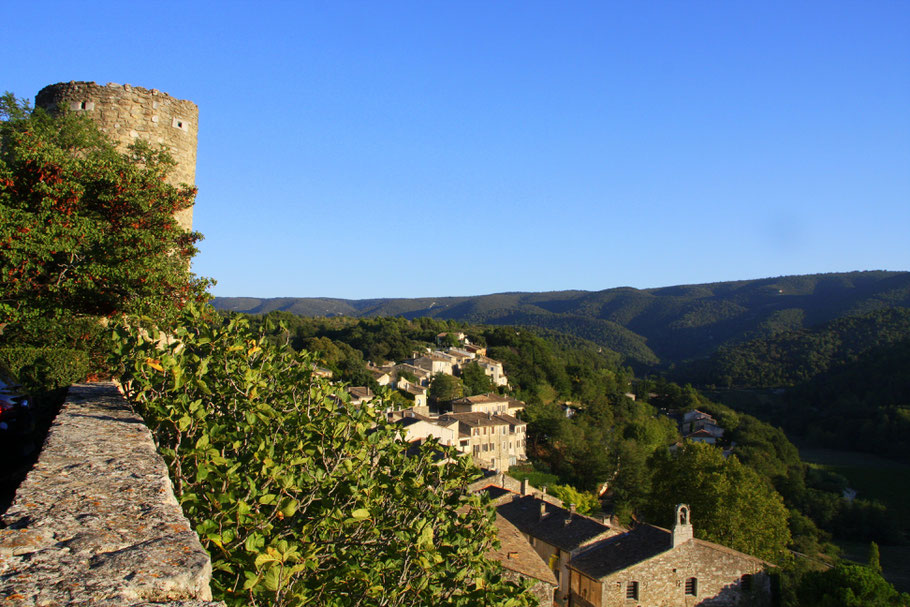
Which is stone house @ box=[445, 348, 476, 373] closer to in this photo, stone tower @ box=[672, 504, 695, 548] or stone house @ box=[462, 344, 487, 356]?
stone house @ box=[462, 344, 487, 356]

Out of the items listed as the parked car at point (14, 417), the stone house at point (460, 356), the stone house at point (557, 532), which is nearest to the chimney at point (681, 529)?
the stone house at point (557, 532)

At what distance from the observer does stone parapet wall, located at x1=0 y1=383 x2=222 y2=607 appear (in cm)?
253

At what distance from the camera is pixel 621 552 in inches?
1040

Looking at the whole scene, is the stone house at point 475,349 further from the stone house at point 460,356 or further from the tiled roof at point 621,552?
the tiled roof at point 621,552

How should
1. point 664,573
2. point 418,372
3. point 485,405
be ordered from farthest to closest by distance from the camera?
point 418,372, point 485,405, point 664,573

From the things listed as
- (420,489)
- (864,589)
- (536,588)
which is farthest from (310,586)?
(864,589)

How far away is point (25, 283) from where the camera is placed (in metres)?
8.77

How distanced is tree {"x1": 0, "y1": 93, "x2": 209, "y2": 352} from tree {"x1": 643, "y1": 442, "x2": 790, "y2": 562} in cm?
3334

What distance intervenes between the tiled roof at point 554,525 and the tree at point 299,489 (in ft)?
76.5

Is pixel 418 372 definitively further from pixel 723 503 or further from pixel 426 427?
pixel 723 503

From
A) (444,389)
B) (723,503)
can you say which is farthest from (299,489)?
(444,389)

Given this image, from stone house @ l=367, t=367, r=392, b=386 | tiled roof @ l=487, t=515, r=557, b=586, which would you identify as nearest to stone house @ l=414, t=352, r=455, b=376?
stone house @ l=367, t=367, r=392, b=386

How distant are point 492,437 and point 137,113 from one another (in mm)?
48109

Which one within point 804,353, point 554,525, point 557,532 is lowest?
point 557,532
